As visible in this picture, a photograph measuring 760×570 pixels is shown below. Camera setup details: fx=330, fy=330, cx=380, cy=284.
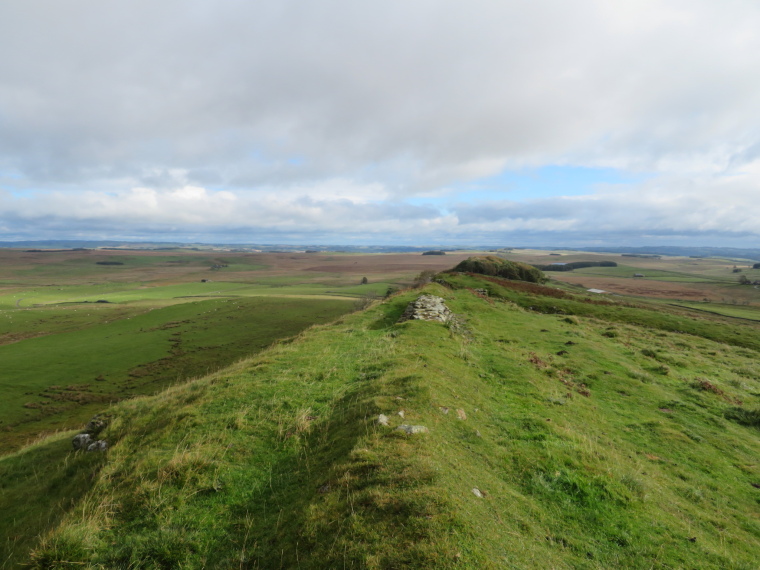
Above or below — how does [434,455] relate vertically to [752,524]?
above

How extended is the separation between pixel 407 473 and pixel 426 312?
19.9 m

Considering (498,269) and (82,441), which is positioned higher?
(498,269)

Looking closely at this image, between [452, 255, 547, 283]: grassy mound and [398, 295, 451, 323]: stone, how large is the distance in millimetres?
32596

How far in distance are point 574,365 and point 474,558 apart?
1746cm

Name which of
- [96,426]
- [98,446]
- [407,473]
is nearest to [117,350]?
[96,426]

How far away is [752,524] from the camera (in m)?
8.59

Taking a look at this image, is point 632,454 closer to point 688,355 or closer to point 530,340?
point 530,340

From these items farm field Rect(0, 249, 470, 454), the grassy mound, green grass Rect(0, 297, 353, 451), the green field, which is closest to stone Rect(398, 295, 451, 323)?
the green field

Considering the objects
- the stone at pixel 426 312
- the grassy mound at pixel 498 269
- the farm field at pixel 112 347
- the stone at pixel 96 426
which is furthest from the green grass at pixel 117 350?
the grassy mound at pixel 498 269

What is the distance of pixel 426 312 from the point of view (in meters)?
26.7

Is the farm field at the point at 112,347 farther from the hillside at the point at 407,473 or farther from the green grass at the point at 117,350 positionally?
the hillside at the point at 407,473

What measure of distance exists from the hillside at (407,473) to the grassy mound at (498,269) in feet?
138

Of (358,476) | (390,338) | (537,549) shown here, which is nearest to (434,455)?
(358,476)

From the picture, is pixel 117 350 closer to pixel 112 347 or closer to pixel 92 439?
pixel 112 347
